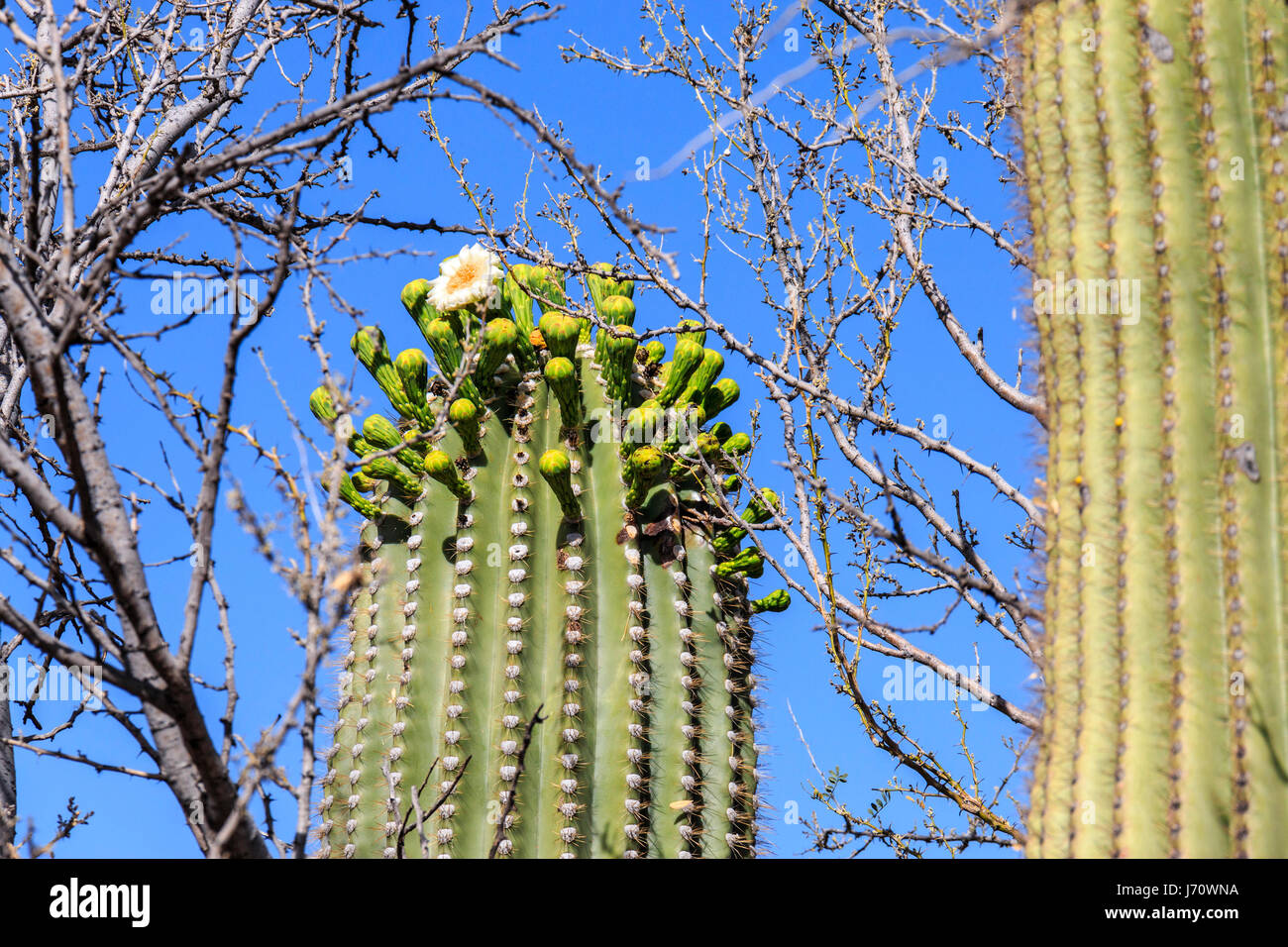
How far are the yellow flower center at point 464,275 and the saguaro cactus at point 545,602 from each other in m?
0.02

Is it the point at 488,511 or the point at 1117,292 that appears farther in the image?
the point at 488,511

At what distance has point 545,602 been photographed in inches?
165

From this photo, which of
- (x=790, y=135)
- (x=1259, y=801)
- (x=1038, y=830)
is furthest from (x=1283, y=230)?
(x=790, y=135)

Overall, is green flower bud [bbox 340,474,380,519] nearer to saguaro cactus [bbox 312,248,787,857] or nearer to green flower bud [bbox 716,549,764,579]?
saguaro cactus [bbox 312,248,787,857]

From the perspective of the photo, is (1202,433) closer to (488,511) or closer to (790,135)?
(488,511)

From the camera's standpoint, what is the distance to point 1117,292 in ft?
9.85

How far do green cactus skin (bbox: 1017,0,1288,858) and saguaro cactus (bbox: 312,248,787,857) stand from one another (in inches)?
56.7

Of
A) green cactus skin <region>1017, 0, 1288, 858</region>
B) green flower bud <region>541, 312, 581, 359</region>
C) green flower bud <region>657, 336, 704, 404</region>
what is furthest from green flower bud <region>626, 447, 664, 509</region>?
green cactus skin <region>1017, 0, 1288, 858</region>

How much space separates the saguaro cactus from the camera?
394cm

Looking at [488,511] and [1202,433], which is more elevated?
[488,511]

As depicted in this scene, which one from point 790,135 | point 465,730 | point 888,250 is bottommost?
point 465,730
